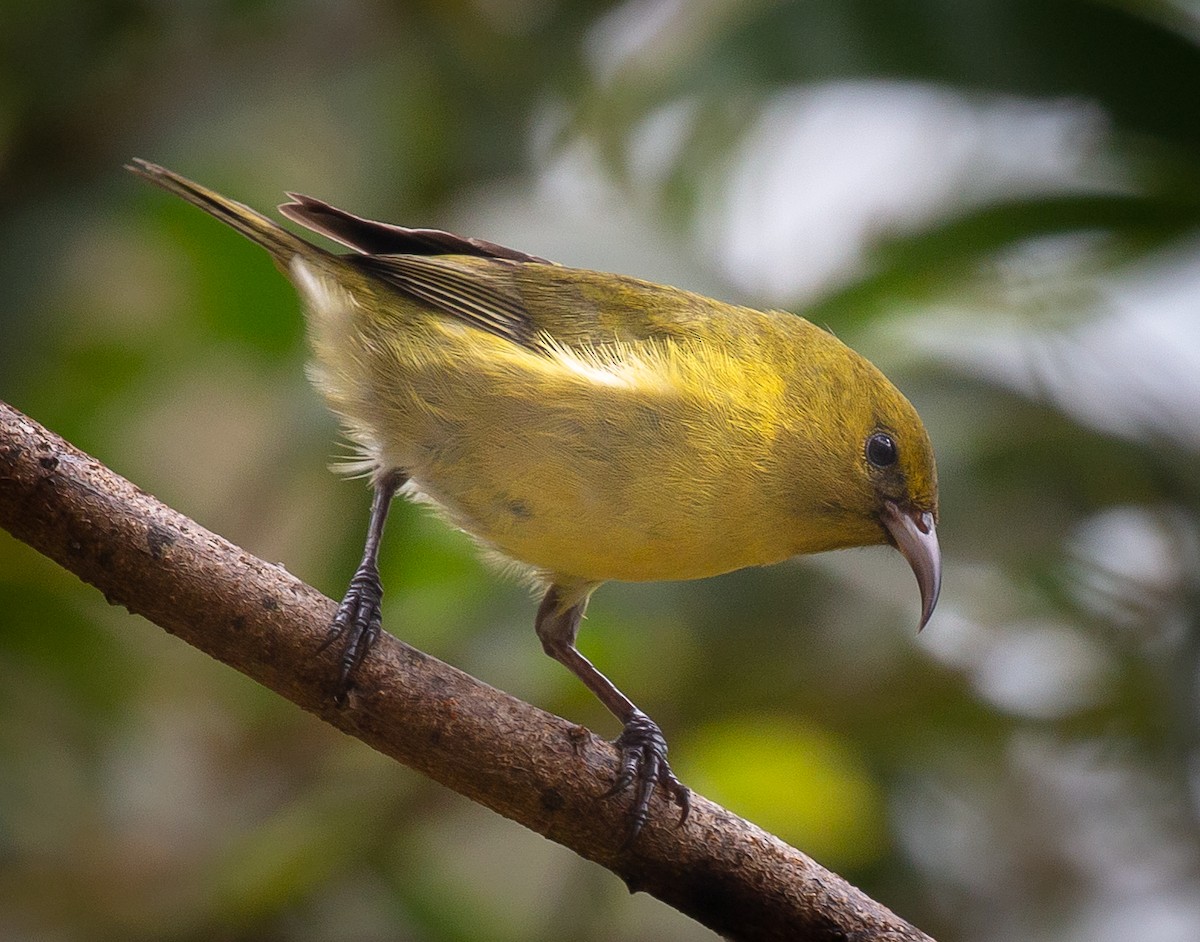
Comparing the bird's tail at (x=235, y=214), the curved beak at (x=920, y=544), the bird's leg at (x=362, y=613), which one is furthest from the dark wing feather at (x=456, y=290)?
the curved beak at (x=920, y=544)

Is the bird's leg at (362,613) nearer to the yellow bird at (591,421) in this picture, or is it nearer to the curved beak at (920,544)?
the yellow bird at (591,421)

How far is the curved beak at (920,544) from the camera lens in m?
2.95

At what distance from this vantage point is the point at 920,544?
9.81 ft

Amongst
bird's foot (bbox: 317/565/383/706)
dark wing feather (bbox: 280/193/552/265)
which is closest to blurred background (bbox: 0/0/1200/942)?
dark wing feather (bbox: 280/193/552/265)

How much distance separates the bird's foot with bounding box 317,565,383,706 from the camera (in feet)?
7.63

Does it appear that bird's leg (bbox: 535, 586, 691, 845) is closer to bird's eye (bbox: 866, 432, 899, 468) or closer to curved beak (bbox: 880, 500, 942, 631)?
curved beak (bbox: 880, 500, 942, 631)

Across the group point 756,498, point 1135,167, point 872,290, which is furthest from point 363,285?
point 1135,167

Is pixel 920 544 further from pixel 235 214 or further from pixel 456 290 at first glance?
pixel 235 214

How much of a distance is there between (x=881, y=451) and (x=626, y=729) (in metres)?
0.81

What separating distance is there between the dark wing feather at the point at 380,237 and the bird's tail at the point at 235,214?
136 millimetres

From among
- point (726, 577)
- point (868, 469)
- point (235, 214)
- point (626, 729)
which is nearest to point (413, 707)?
point (626, 729)

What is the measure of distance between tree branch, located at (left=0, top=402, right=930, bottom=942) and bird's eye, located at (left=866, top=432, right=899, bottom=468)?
0.89m

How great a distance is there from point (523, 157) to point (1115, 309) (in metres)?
2.14

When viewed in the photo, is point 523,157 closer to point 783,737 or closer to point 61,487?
point 783,737
